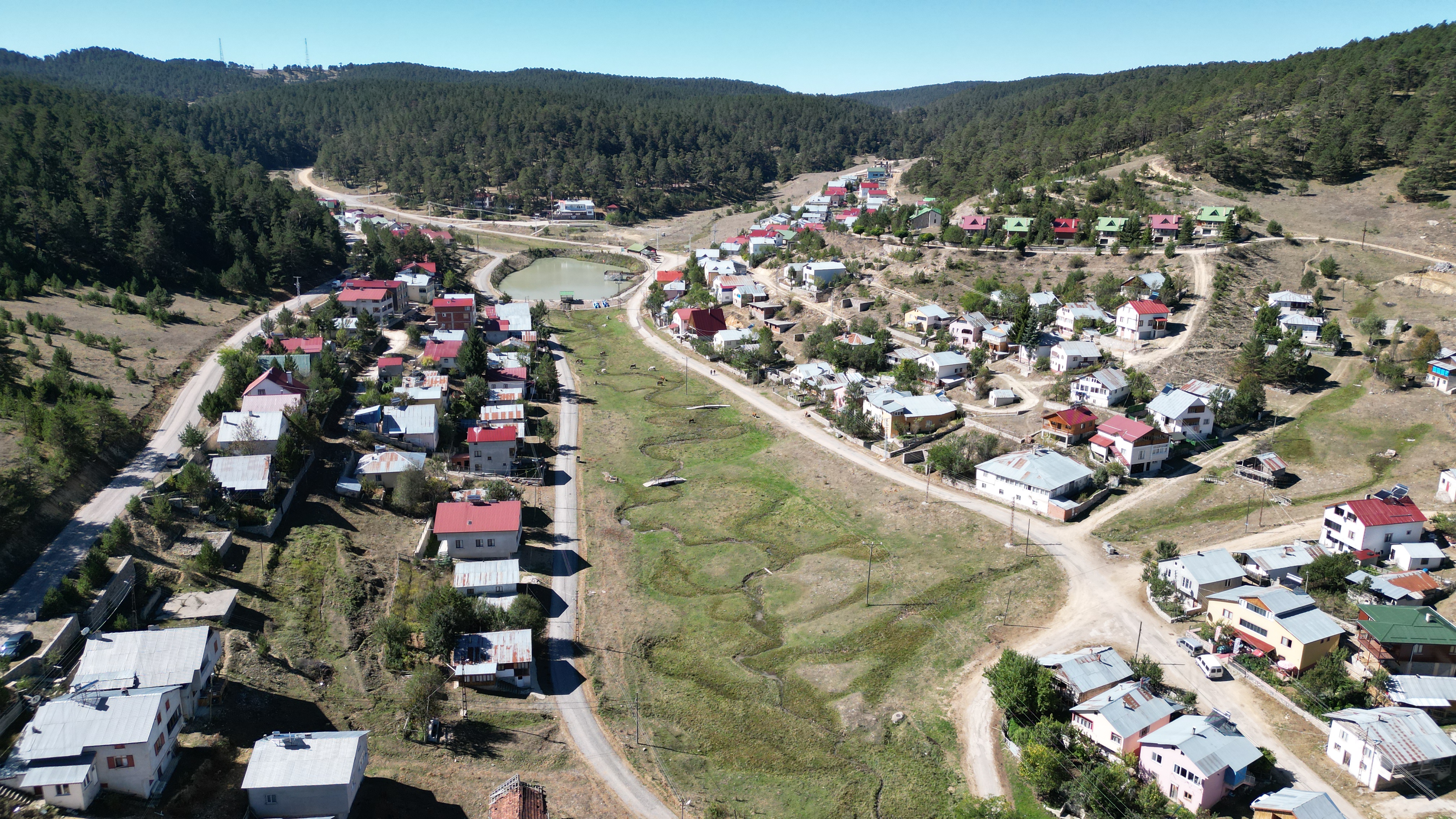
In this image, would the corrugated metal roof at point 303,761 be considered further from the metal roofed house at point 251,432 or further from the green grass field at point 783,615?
the metal roofed house at point 251,432

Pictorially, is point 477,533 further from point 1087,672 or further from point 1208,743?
point 1208,743

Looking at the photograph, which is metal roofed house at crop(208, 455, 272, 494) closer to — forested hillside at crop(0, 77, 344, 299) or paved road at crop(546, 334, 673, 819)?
paved road at crop(546, 334, 673, 819)

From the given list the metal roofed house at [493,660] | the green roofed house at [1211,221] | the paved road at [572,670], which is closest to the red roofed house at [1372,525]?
the paved road at [572,670]

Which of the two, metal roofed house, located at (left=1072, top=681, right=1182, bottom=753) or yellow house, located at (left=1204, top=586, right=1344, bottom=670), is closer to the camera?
metal roofed house, located at (left=1072, top=681, right=1182, bottom=753)

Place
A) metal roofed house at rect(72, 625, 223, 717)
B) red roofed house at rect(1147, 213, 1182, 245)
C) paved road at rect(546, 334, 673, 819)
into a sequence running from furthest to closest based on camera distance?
red roofed house at rect(1147, 213, 1182, 245) → paved road at rect(546, 334, 673, 819) → metal roofed house at rect(72, 625, 223, 717)

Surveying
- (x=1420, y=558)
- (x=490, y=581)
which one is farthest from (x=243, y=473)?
(x=1420, y=558)

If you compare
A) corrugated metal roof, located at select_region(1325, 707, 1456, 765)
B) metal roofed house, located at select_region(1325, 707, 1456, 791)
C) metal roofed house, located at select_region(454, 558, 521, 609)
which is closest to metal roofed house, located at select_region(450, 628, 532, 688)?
metal roofed house, located at select_region(454, 558, 521, 609)
